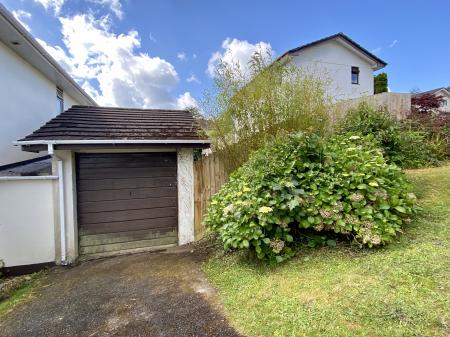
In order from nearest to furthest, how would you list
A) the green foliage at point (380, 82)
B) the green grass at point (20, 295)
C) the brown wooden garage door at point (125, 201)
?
the green grass at point (20, 295) → the brown wooden garage door at point (125, 201) → the green foliage at point (380, 82)

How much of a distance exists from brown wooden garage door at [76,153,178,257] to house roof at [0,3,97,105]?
10.0 feet

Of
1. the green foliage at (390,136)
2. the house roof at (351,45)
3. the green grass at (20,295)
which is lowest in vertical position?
the green grass at (20,295)

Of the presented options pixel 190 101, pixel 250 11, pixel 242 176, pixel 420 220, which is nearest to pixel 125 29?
pixel 250 11

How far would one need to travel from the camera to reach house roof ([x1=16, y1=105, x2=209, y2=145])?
17.6 ft

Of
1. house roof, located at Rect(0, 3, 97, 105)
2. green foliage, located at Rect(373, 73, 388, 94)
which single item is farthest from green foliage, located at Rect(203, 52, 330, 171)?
green foliage, located at Rect(373, 73, 388, 94)

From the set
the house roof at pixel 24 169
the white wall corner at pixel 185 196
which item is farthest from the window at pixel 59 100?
the white wall corner at pixel 185 196

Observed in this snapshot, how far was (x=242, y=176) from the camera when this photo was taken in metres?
4.52

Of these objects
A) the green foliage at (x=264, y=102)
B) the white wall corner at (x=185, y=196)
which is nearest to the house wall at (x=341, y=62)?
the green foliage at (x=264, y=102)

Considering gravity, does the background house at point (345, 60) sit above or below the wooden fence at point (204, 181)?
above

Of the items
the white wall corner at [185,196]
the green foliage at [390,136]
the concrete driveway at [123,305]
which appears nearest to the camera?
the concrete driveway at [123,305]

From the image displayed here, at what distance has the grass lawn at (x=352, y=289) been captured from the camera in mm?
2252

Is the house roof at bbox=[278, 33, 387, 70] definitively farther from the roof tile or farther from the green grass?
the green grass

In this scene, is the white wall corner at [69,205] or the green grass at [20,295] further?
the white wall corner at [69,205]

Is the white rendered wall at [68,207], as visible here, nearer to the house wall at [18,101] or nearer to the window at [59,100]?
the house wall at [18,101]
